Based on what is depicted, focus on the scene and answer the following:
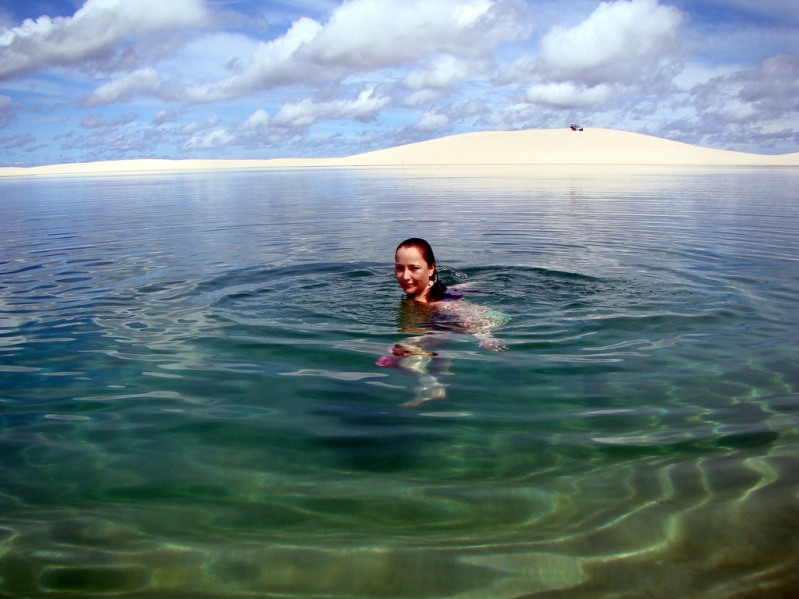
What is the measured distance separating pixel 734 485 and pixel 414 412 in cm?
164

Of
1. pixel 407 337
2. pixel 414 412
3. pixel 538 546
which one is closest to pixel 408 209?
A: pixel 407 337

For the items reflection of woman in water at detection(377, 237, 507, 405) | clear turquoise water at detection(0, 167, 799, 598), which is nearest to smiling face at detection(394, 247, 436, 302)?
reflection of woman in water at detection(377, 237, 507, 405)

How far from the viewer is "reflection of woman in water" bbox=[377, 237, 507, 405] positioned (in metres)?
4.54

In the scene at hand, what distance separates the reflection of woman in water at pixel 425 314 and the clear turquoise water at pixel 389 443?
0.17m

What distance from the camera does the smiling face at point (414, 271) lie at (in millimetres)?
5653

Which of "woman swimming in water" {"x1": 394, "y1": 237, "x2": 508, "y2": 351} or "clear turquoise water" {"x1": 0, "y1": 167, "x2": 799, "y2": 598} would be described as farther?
"woman swimming in water" {"x1": 394, "y1": 237, "x2": 508, "y2": 351}

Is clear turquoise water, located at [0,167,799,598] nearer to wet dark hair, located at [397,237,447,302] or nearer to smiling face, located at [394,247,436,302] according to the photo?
smiling face, located at [394,247,436,302]

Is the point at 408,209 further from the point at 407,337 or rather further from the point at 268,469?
the point at 268,469

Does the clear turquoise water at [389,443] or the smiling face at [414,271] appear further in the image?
the smiling face at [414,271]

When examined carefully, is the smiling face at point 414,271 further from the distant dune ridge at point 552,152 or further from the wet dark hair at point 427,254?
the distant dune ridge at point 552,152

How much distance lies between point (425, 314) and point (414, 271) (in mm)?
413

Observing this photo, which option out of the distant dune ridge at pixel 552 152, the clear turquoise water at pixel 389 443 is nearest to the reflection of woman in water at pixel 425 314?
the clear turquoise water at pixel 389 443

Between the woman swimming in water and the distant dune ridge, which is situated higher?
the distant dune ridge

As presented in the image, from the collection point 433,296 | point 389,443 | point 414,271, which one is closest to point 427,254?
point 414,271
